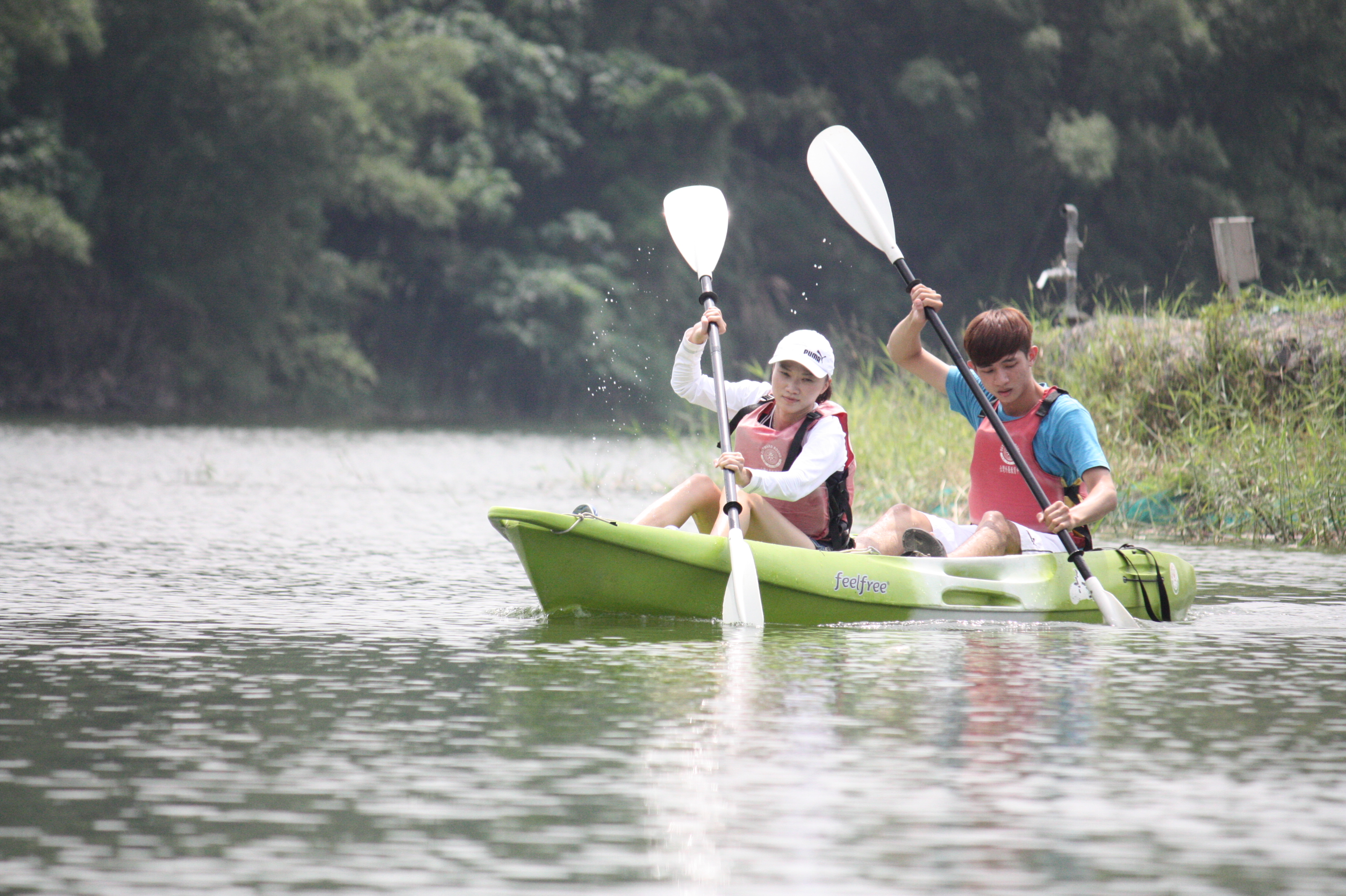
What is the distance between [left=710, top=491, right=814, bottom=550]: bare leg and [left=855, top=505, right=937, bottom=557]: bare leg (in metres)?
0.21

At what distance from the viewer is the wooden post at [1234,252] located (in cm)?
1134

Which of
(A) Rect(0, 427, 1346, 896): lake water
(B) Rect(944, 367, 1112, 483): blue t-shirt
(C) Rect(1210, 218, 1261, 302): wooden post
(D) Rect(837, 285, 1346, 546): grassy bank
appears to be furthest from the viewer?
(C) Rect(1210, 218, 1261, 302): wooden post

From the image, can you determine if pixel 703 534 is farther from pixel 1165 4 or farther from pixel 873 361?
pixel 1165 4

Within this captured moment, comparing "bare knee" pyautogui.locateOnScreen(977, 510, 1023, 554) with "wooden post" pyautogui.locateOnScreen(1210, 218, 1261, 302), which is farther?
"wooden post" pyautogui.locateOnScreen(1210, 218, 1261, 302)

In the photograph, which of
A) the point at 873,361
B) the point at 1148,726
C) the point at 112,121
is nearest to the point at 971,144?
the point at 112,121

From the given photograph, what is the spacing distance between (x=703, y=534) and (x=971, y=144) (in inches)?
1144

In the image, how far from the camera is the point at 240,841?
302 centimetres

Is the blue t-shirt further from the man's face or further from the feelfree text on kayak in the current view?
the feelfree text on kayak

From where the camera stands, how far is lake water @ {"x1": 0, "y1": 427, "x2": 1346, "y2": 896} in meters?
2.93

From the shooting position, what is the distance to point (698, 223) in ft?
25.6

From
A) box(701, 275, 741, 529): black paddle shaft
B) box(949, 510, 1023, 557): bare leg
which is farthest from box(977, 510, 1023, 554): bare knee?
box(701, 275, 741, 529): black paddle shaft

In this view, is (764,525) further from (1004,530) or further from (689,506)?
(1004,530)

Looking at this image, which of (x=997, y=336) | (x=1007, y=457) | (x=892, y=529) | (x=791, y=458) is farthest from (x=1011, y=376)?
(x=791, y=458)

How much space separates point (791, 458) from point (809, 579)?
0.45 metres
